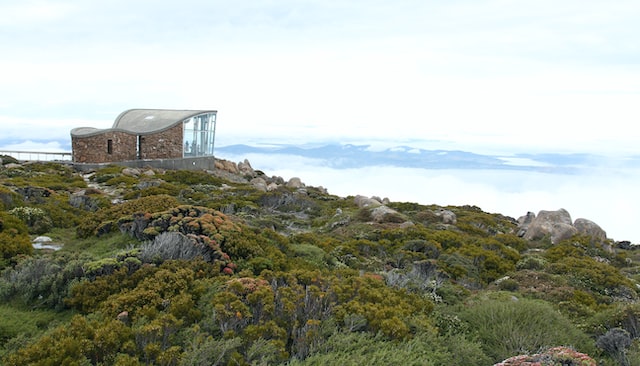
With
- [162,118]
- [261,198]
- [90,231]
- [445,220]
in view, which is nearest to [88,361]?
[90,231]

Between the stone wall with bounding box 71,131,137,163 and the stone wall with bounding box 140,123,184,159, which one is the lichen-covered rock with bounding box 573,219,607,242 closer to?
the stone wall with bounding box 140,123,184,159

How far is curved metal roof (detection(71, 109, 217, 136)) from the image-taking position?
102 ft

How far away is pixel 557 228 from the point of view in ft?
63.9

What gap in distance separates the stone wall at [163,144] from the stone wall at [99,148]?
1.55 m

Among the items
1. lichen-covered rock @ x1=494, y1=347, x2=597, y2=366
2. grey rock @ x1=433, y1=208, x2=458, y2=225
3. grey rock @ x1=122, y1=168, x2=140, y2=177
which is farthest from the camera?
grey rock @ x1=122, y1=168, x2=140, y2=177

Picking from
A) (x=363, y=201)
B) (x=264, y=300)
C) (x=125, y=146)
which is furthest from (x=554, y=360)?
(x=125, y=146)

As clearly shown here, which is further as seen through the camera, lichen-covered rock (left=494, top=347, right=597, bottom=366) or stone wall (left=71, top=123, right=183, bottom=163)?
stone wall (left=71, top=123, right=183, bottom=163)

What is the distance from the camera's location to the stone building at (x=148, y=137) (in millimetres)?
28172

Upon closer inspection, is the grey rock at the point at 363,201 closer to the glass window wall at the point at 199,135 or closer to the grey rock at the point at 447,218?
the grey rock at the point at 447,218

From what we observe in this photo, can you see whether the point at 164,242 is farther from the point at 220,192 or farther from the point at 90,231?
the point at 220,192

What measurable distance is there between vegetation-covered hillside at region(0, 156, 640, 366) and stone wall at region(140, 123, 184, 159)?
18.4 metres

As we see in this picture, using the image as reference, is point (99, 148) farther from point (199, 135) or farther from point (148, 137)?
point (199, 135)

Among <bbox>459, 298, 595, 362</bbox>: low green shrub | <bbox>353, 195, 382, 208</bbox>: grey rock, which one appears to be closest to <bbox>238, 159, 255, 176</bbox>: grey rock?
<bbox>353, 195, 382, 208</bbox>: grey rock

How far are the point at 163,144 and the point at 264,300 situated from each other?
26963 mm
